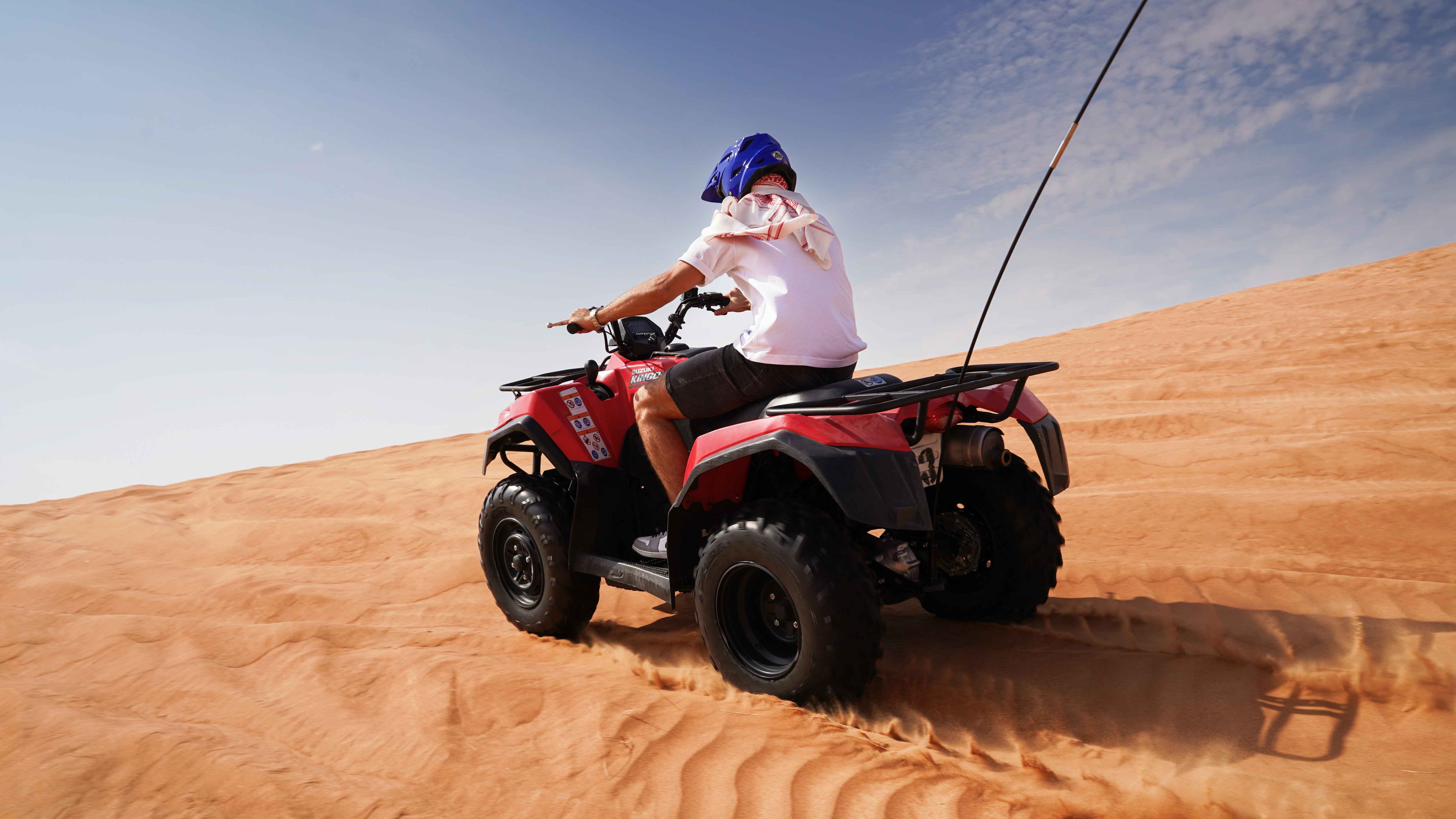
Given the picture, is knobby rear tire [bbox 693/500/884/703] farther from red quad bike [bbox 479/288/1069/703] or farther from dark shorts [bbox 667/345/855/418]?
dark shorts [bbox 667/345/855/418]

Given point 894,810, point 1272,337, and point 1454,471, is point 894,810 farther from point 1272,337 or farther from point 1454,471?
point 1272,337

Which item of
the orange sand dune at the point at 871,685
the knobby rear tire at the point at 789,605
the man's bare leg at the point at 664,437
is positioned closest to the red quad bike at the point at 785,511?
the knobby rear tire at the point at 789,605

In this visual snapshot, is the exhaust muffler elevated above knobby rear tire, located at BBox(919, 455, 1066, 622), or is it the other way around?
the exhaust muffler

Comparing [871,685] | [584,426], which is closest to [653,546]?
[584,426]

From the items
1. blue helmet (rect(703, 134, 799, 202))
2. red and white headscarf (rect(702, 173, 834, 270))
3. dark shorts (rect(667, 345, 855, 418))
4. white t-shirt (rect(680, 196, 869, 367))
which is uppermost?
blue helmet (rect(703, 134, 799, 202))

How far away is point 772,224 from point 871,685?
1791 millimetres

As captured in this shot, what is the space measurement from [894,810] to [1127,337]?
14.0 metres

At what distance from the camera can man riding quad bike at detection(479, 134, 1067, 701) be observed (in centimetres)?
245

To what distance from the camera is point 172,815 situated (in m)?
2.11

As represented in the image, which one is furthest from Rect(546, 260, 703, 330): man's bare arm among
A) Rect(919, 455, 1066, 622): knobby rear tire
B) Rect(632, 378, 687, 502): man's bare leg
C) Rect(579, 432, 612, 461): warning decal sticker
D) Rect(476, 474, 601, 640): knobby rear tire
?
Rect(919, 455, 1066, 622): knobby rear tire

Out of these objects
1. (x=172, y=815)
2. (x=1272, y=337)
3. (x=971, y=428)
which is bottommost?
(x=172, y=815)

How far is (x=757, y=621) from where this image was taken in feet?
9.29

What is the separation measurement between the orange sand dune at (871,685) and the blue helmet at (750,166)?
200cm

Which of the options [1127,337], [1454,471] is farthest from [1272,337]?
[1454,471]
